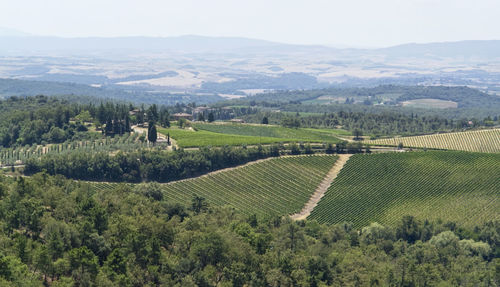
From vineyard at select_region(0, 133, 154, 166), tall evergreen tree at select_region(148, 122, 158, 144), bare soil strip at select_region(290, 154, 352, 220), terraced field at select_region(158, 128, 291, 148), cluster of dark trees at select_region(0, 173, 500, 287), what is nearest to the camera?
cluster of dark trees at select_region(0, 173, 500, 287)

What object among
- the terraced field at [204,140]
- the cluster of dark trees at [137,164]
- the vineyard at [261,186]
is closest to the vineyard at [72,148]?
the cluster of dark trees at [137,164]

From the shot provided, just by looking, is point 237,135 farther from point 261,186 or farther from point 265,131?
point 261,186

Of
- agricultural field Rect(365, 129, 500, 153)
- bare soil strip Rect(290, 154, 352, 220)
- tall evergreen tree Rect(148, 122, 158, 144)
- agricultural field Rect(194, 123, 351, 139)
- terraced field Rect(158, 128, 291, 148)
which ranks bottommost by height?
bare soil strip Rect(290, 154, 352, 220)

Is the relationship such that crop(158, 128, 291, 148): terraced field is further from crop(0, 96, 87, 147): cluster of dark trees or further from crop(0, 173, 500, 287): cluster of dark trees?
crop(0, 173, 500, 287): cluster of dark trees

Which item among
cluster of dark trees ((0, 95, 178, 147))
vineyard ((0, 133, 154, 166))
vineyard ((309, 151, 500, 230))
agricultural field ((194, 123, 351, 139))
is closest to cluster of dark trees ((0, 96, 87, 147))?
cluster of dark trees ((0, 95, 178, 147))

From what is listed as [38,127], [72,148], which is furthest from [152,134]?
[38,127]

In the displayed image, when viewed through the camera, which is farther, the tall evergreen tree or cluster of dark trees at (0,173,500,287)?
the tall evergreen tree

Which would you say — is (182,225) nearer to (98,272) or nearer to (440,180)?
(98,272)
